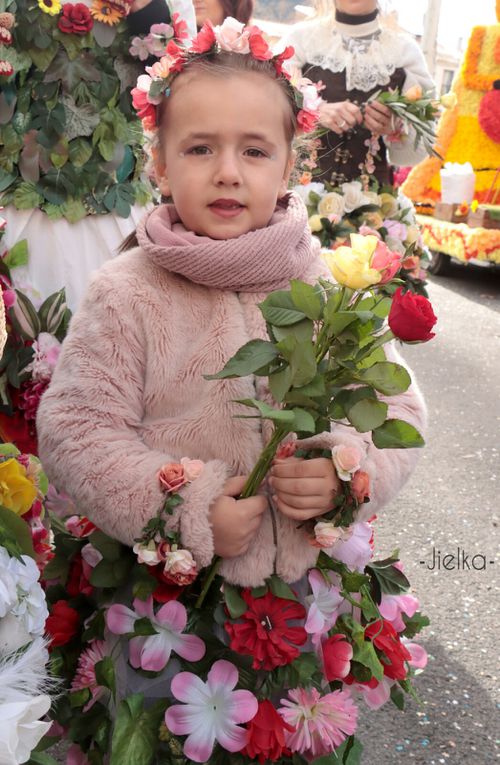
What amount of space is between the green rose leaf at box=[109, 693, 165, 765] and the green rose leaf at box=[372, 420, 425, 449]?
593 millimetres

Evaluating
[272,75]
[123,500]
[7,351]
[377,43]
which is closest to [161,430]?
[123,500]

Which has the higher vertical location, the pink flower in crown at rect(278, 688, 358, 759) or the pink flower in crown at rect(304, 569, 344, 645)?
the pink flower in crown at rect(304, 569, 344, 645)

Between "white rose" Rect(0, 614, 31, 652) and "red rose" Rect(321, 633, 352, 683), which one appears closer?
"white rose" Rect(0, 614, 31, 652)

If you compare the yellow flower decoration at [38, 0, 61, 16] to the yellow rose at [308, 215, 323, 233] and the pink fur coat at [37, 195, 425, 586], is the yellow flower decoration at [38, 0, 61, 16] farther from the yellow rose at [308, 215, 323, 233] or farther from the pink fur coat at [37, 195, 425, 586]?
the yellow rose at [308, 215, 323, 233]

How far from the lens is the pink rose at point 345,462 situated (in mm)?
1312

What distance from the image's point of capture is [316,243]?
1.66 meters

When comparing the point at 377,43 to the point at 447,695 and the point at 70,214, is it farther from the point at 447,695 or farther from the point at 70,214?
the point at 447,695

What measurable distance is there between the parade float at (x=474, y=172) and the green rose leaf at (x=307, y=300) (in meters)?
7.33

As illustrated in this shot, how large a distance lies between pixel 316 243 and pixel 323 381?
0.57m

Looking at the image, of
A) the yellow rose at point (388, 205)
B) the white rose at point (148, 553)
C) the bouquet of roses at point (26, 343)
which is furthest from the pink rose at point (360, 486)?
the yellow rose at point (388, 205)

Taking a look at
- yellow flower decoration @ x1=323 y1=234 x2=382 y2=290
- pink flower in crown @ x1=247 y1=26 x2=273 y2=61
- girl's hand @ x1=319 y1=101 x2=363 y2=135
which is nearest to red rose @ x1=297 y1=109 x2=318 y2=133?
pink flower in crown @ x1=247 y1=26 x2=273 y2=61

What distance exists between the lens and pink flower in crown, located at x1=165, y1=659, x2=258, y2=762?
1.33 m

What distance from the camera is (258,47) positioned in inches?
58.9

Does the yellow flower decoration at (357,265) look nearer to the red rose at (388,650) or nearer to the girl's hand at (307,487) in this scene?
the girl's hand at (307,487)
